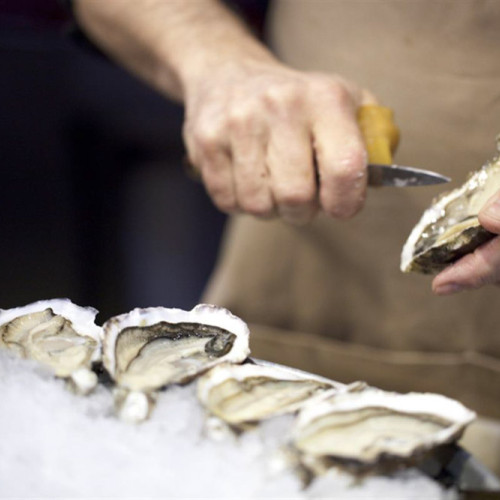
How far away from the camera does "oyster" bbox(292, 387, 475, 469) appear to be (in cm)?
39

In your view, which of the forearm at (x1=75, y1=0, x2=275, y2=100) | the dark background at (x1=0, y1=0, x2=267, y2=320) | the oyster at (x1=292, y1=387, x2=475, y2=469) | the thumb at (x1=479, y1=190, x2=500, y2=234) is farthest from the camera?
the dark background at (x1=0, y1=0, x2=267, y2=320)

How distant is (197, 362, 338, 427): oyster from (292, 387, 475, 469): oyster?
0.02 m

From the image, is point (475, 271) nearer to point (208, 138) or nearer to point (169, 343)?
point (169, 343)

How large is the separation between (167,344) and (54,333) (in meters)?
0.08

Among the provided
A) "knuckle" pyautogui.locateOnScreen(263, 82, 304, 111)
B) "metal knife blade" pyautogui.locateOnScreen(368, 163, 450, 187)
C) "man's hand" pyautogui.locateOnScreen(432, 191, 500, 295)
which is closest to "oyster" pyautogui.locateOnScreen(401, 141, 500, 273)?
"man's hand" pyautogui.locateOnScreen(432, 191, 500, 295)

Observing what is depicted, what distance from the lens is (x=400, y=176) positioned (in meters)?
0.78

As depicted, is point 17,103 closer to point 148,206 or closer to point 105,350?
point 148,206

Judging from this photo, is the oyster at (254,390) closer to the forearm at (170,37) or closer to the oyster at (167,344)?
the oyster at (167,344)

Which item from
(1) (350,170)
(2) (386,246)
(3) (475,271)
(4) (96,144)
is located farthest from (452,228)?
(4) (96,144)

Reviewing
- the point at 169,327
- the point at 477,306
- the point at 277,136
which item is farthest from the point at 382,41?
the point at 169,327

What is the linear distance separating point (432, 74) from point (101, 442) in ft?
2.48

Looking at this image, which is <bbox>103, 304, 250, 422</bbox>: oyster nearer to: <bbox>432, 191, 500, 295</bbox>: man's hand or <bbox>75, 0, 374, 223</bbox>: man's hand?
<bbox>432, 191, 500, 295</bbox>: man's hand

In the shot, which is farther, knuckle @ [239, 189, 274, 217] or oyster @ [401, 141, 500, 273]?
knuckle @ [239, 189, 274, 217]

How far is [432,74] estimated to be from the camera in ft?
3.21
